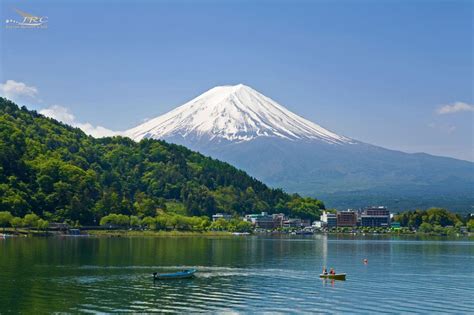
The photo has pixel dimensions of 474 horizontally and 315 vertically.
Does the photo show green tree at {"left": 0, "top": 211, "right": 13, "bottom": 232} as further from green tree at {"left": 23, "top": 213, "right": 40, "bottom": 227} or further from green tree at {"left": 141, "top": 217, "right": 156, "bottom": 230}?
green tree at {"left": 141, "top": 217, "right": 156, "bottom": 230}

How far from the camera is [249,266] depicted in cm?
7850

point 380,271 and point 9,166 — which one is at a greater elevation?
point 9,166

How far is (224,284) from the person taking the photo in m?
61.0

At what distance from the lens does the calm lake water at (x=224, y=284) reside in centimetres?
4981

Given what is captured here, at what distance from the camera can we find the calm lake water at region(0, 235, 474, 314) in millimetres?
49812

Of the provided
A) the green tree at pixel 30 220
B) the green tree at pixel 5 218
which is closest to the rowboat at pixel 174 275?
the green tree at pixel 5 218

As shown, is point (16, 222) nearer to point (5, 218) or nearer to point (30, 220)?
point (5, 218)

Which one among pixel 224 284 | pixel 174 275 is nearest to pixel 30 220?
pixel 174 275

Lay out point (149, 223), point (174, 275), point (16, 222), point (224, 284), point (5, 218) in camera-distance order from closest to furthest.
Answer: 1. point (224, 284)
2. point (174, 275)
3. point (5, 218)
4. point (16, 222)
5. point (149, 223)

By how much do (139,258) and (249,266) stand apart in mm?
13771

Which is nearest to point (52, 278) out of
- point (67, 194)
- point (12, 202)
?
point (12, 202)

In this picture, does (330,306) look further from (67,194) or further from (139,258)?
(67,194)

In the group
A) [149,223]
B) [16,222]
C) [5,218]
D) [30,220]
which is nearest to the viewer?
[5,218]

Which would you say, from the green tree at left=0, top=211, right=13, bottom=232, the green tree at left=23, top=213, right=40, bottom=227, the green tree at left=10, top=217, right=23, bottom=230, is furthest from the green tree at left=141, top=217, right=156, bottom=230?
the green tree at left=0, top=211, right=13, bottom=232
